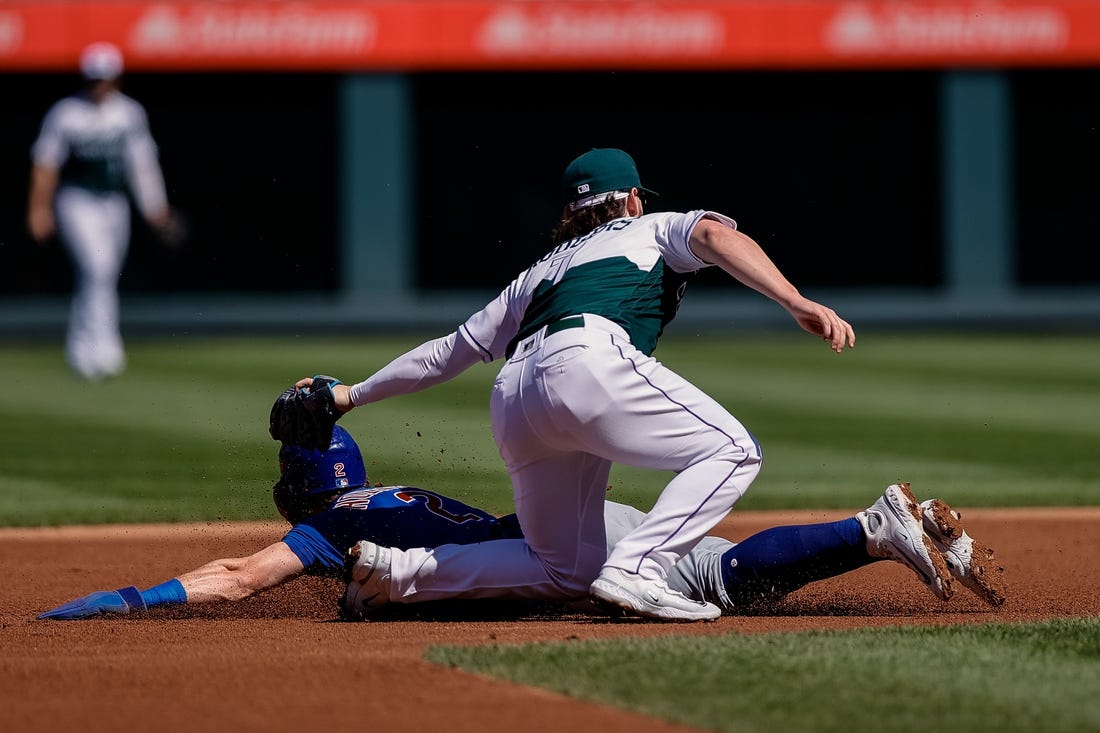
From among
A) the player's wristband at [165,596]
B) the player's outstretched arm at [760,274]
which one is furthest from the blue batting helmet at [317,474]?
the player's outstretched arm at [760,274]

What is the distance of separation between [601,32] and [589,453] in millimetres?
15545

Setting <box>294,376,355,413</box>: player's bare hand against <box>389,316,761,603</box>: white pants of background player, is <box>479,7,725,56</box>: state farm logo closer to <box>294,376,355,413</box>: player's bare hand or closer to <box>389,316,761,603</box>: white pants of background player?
<box>294,376,355,413</box>: player's bare hand

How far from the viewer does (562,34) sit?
65.6 feet

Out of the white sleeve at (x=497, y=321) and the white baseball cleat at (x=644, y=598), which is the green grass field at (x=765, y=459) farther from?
the white sleeve at (x=497, y=321)

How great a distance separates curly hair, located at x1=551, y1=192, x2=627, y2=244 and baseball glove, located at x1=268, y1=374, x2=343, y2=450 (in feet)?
2.79

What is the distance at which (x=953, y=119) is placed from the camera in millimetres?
20234

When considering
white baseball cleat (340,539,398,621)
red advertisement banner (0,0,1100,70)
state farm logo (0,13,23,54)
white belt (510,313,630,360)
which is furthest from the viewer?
red advertisement banner (0,0,1100,70)

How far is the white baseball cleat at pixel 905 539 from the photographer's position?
504 cm

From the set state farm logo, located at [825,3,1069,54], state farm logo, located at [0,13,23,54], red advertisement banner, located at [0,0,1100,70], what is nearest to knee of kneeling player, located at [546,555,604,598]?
red advertisement banner, located at [0,0,1100,70]

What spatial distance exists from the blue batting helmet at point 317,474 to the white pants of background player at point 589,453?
51cm

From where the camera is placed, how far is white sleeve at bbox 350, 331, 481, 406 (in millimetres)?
5246

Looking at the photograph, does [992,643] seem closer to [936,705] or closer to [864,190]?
[936,705]

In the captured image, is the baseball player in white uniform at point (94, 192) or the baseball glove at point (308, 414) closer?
the baseball glove at point (308, 414)

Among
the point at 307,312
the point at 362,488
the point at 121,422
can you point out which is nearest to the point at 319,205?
the point at 307,312
